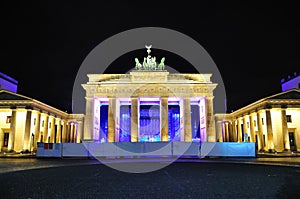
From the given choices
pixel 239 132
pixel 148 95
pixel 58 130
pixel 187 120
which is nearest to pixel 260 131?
pixel 187 120

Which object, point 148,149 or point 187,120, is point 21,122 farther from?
point 187,120

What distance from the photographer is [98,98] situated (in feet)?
161

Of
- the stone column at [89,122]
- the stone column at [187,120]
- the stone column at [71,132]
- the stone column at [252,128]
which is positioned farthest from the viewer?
the stone column at [71,132]

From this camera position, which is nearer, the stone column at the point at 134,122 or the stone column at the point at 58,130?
the stone column at the point at 134,122

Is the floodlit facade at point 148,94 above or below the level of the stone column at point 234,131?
above

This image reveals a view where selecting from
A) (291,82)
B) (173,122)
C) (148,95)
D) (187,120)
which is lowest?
(187,120)

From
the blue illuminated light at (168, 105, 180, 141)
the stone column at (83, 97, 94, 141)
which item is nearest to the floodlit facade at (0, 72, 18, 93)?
the stone column at (83, 97, 94, 141)

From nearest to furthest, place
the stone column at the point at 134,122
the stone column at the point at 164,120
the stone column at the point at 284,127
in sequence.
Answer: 1. the stone column at the point at 284,127
2. the stone column at the point at 164,120
3. the stone column at the point at 134,122

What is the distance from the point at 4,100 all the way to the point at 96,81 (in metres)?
16.7

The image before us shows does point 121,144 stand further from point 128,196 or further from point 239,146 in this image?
point 128,196

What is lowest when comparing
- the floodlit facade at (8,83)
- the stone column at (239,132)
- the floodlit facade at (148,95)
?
the stone column at (239,132)

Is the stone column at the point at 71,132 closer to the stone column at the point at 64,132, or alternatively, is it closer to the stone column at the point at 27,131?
the stone column at the point at 64,132

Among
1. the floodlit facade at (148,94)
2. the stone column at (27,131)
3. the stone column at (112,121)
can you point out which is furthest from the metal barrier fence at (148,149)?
the stone column at (112,121)

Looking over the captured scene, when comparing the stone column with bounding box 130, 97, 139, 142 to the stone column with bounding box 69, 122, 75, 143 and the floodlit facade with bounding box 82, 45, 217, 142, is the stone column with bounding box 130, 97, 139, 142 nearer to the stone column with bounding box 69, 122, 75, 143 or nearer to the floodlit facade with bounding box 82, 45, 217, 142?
the floodlit facade with bounding box 82, 45, 217, 142
